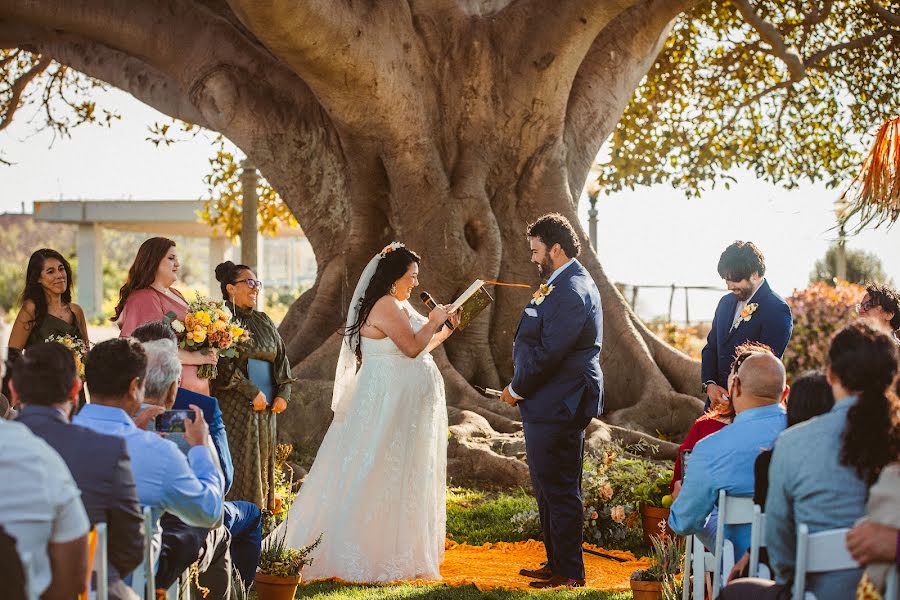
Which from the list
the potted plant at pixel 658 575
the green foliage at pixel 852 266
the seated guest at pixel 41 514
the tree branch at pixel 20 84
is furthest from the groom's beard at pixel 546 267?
the green foliage at pixel 852 266

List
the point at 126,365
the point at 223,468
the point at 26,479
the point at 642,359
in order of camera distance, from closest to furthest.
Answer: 1. the point at 26,479
2. the point at 126,365
3. the point at 223,468
4. the point at 642,359

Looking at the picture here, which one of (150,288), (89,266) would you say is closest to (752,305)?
(150,288)

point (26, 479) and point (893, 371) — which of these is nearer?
point (26, 479)

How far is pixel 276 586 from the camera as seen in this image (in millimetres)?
5523

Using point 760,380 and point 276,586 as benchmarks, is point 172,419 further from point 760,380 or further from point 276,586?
point 760,380

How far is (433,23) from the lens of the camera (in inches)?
424

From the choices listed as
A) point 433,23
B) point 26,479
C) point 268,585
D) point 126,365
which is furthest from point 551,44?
point 26,479

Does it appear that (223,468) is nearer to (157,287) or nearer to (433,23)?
(157,287)

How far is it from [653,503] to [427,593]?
1.92 meters

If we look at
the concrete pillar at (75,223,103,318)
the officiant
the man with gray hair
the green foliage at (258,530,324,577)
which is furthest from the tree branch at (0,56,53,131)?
the concrete pillar at (75,223,103,318)

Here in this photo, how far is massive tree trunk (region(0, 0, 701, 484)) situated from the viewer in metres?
10.2

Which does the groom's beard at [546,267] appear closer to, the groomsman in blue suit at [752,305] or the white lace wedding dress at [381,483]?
the white lace wedding dress at [381,483]

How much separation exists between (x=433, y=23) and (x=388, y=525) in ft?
19.1

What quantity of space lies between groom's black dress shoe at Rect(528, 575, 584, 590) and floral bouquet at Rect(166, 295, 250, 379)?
7.09ft
